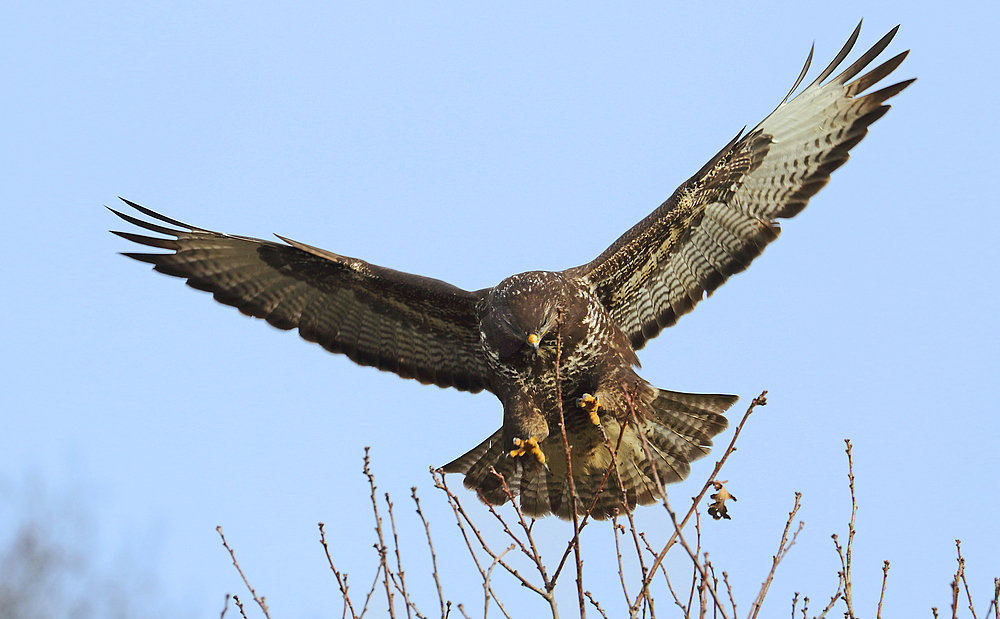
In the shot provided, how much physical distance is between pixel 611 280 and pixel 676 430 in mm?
1135

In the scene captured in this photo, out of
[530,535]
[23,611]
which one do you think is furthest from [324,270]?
[23,611]

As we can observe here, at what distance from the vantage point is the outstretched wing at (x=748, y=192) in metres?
6.62

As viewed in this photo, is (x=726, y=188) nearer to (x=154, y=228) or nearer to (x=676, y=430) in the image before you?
(x=676, y=430)

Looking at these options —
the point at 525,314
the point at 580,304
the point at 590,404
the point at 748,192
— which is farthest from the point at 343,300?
the point at 748,192

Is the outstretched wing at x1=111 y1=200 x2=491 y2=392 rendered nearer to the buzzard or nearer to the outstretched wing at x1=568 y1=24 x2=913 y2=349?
the buzzard

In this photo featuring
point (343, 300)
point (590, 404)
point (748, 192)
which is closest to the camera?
point (590, 404)

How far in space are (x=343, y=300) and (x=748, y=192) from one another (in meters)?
3.08

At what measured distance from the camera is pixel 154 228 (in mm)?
6746

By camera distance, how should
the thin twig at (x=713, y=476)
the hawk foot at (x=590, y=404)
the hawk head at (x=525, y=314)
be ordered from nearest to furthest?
the thin twig at (x=713, y=476)
the hawk head at (x=525, y=314)
the hawk foot at (x=590, y=404)

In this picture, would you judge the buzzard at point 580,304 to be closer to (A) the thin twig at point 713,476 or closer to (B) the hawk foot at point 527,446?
(B) the hawk foot at point 527,446

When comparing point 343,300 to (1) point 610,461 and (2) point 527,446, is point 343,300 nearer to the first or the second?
(2) point 527,446

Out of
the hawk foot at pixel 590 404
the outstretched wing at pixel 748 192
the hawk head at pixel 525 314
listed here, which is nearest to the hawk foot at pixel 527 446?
the hawk foot at pixel 590 404

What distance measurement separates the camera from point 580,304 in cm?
637

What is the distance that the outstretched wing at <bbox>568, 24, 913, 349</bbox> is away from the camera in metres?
6.62
